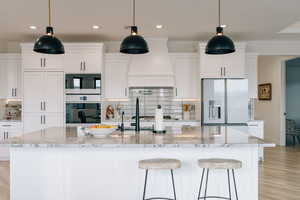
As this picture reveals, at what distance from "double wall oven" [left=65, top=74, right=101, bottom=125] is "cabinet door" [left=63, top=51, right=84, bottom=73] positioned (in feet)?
0.41

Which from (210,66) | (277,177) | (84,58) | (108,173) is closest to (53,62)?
(84,58)

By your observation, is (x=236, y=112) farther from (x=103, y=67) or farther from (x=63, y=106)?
(x=63, y=106)

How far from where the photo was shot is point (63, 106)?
577 cm

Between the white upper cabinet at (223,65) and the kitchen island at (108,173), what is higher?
the white upper cabinet at (223,65)

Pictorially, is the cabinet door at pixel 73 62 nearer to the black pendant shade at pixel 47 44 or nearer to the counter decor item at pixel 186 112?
the counter decor item at pixel 186 112

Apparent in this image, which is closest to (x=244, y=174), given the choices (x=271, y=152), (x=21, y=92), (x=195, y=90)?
(x=195, y=90)

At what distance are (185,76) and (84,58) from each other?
87.1 inches

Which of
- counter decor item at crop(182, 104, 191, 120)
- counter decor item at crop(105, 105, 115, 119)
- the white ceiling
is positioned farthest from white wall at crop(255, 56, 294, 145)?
counter decor item at crop(105, 105, 115, 119)

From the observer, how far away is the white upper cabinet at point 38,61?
19.0 feet

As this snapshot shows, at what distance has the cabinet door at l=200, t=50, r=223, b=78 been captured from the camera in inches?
229

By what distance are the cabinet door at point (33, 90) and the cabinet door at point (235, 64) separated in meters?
3.86

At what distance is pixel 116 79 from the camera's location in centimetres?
609

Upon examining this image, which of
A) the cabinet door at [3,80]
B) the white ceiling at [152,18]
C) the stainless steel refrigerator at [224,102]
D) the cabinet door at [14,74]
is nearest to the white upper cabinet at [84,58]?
the white ceiling at [152,18]

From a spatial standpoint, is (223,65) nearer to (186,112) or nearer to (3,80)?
(186,112)
